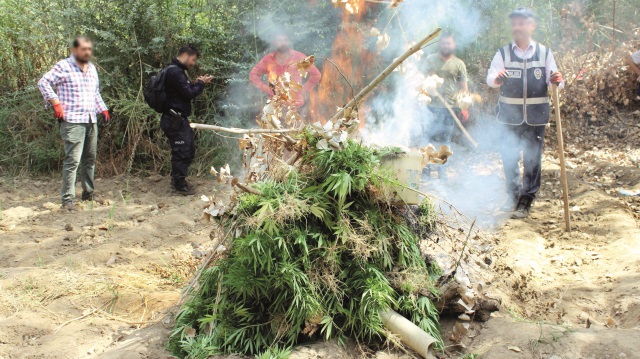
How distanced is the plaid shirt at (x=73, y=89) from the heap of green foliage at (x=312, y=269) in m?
4.13

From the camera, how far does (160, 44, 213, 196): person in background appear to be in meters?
7.17

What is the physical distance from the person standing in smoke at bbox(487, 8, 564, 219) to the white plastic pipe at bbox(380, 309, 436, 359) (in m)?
3.49

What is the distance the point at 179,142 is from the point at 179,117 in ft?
1.17

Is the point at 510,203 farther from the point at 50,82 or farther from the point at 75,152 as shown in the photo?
the point at 50,82

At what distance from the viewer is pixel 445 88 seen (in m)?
7.62

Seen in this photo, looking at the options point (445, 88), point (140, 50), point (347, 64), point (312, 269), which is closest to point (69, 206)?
point (140, 50)

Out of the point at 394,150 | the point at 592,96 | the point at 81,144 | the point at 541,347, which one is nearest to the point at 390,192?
the point at 394,150

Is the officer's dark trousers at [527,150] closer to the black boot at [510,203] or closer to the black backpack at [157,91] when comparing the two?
the black boot at [510,203]

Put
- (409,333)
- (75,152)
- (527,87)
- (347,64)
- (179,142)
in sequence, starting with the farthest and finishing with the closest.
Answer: (347,64)
(179,142)
(75,152)
(527,87)
(409,333)

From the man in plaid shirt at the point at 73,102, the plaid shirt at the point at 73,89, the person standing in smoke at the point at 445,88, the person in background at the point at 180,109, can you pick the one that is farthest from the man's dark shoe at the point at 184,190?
the person standing in smoke at the point at 445,88

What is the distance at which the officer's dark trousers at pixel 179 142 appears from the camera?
24.3 feet

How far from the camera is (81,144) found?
7.09m

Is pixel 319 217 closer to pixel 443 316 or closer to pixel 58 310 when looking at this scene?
pixel 443 316

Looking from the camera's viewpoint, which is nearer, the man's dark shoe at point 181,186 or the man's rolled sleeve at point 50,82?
the man's rolled sleeve at point 50,82
